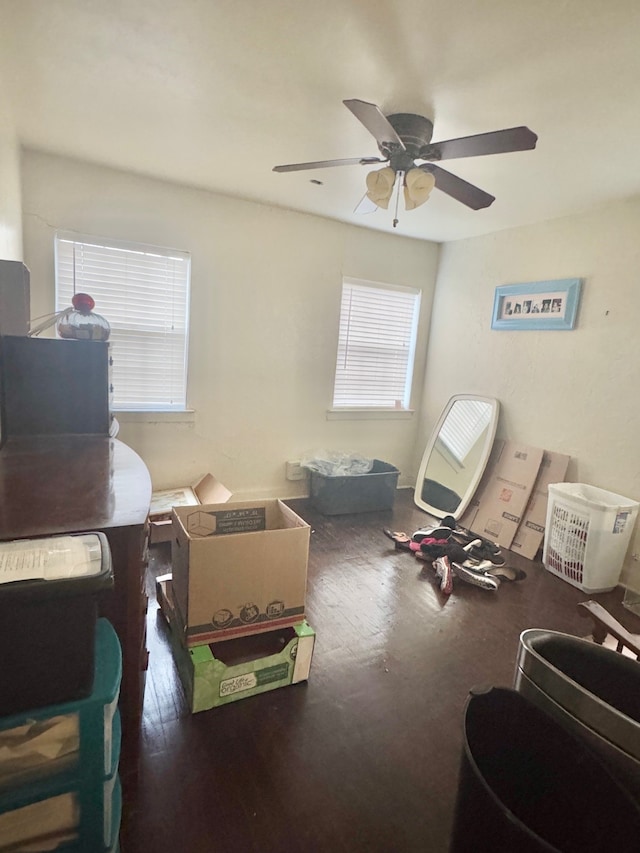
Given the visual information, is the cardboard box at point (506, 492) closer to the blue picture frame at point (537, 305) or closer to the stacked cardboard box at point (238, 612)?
the blue picture frame at point (537, 305)

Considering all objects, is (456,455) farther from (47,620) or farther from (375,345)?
(47,620)

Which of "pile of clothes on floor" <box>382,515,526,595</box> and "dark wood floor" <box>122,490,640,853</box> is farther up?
"pile of clothes on floor" <box>382,515,526,595</box>

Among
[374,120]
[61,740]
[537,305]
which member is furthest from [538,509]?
[61,740]

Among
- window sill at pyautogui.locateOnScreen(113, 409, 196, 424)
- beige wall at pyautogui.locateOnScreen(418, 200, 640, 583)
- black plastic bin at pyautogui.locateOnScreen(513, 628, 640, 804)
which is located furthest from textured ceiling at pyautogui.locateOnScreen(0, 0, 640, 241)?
black plastic bin at pyautogui.locateOnScreen(513, 628, 640, 804)

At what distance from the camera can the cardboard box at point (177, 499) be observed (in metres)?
2.95

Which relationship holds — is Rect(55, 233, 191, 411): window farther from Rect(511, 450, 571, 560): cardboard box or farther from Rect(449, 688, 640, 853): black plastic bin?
Rect(449, 688, 640, 853): black plastic bin

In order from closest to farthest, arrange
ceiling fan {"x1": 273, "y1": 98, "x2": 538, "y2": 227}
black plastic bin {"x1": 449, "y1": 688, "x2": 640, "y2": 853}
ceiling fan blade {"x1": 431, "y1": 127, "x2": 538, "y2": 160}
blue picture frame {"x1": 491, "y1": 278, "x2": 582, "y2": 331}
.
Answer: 1. black plastic bin {"x1": 449, "y1": 688, "x2": 640, "y2": 853}
2. ceiling fan blade {"x1": 431, "y1": 127, "x2": 538, "y2": 160}
3. ceiling fan {"x1": 273, "y1": 98, "x2": 538, "y2": 227}
4. blue picture frame {"x1": 491, "y1": 278, "x2": 582, "y2": 331}

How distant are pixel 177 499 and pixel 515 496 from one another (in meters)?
2.59

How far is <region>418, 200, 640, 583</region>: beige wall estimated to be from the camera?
2.94 meters

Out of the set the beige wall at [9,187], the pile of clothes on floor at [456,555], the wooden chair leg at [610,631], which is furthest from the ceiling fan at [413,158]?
the pile of clothes on floor at [456,555]

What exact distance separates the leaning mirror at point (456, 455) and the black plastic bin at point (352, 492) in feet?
1.36

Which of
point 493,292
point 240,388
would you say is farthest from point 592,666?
point 493,292

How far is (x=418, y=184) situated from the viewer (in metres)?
2.00

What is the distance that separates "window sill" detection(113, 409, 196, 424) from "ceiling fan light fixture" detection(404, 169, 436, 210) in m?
2.28
